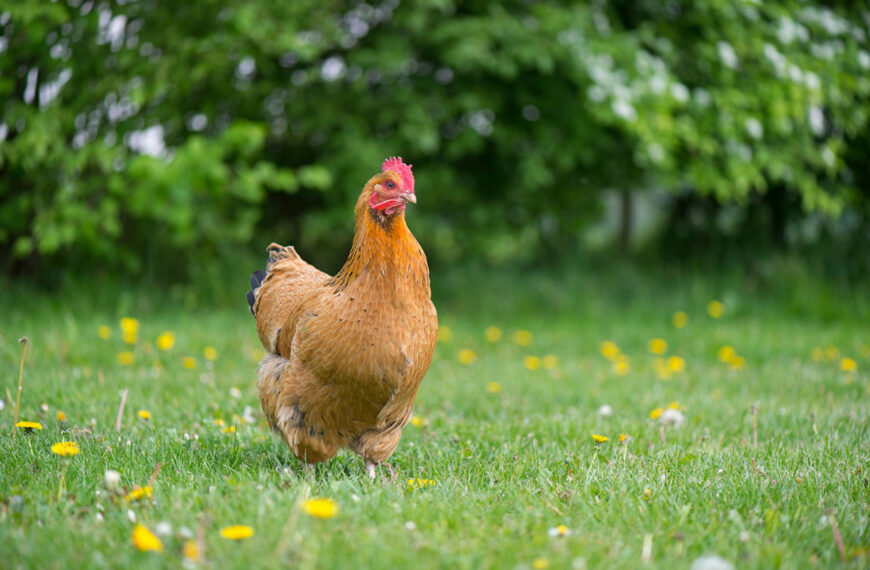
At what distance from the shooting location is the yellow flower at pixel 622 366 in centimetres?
516

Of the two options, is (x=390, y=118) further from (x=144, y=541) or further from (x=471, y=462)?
(x=144, y=541)

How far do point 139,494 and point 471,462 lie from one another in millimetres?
1273

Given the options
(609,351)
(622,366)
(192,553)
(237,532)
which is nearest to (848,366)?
(622,366)

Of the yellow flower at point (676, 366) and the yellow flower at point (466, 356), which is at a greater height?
the yellow flower at point (466, 356)

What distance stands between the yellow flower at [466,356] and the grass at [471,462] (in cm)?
3

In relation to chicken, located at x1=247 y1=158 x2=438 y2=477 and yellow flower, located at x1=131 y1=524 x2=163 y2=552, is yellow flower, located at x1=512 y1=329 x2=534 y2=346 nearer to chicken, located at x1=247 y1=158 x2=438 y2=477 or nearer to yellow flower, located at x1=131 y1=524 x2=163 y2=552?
chicken, located at x1=247 y1=158 x2=438 y2=477

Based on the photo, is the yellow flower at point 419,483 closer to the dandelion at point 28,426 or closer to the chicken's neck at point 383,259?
the chicken's neck at point 383,259

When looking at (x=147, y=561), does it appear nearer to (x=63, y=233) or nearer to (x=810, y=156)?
(x=63, y=233)

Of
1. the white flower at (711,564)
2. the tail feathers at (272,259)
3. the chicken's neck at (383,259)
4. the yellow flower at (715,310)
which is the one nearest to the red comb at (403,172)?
the chicken's neck at (383,259)

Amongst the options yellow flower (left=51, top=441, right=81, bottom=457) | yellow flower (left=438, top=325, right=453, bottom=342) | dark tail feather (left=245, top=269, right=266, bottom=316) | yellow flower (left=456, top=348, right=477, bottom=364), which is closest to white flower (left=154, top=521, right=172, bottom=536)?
yellow flower (left=51, top=441, right=81, bottom=457)

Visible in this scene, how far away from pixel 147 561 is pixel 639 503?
1.52m

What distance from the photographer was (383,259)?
8.89 feet

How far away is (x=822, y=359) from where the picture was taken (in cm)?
556

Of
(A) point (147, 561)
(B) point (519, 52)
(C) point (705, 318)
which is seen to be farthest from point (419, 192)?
(A) point (147, 561)
